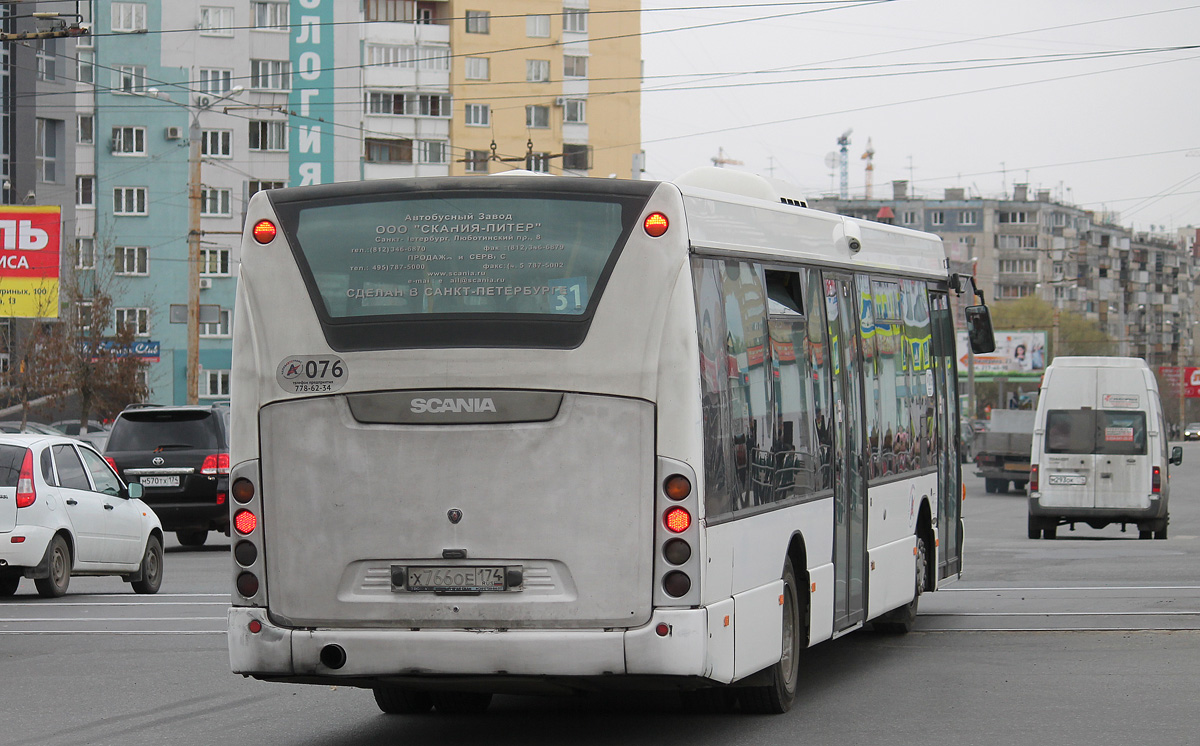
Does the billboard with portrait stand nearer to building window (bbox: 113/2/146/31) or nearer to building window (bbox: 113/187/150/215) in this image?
building window (bbox: 113/187/150/215)

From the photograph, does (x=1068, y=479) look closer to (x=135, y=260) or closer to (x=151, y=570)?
(x=151, y=570)

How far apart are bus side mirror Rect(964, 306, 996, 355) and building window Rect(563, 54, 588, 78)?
7942 centimetres

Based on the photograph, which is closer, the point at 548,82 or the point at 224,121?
the point at 224,121

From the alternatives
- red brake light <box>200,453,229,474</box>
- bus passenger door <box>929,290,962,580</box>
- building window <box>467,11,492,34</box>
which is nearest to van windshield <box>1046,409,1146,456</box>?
red brake light <box>200,453,229,474</box>

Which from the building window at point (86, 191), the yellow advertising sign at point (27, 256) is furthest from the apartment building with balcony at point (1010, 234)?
the yellow advertising sign at point (27, 256)

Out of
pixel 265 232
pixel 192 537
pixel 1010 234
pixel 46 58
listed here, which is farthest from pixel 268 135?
pixel 1010 234

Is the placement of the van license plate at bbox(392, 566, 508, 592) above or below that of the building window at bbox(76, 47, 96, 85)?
below

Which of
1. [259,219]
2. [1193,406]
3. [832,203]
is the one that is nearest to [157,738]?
[259,219]

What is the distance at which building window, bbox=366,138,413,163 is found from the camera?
8838cm

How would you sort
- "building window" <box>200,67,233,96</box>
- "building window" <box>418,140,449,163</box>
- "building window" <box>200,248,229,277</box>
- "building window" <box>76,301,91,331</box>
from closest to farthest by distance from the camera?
"building window" <box>76,301,91,331</box>, "building window" <box>200,248,229,277</box>, "building window" <box>200,67,233,96</box>, "building window" <box>418,140,449,163</box>

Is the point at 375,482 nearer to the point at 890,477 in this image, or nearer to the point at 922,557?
the point at 890,477

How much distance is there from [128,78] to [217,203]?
22.6 feet

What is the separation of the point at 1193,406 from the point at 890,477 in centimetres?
18408

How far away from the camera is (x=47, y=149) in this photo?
76875mm
